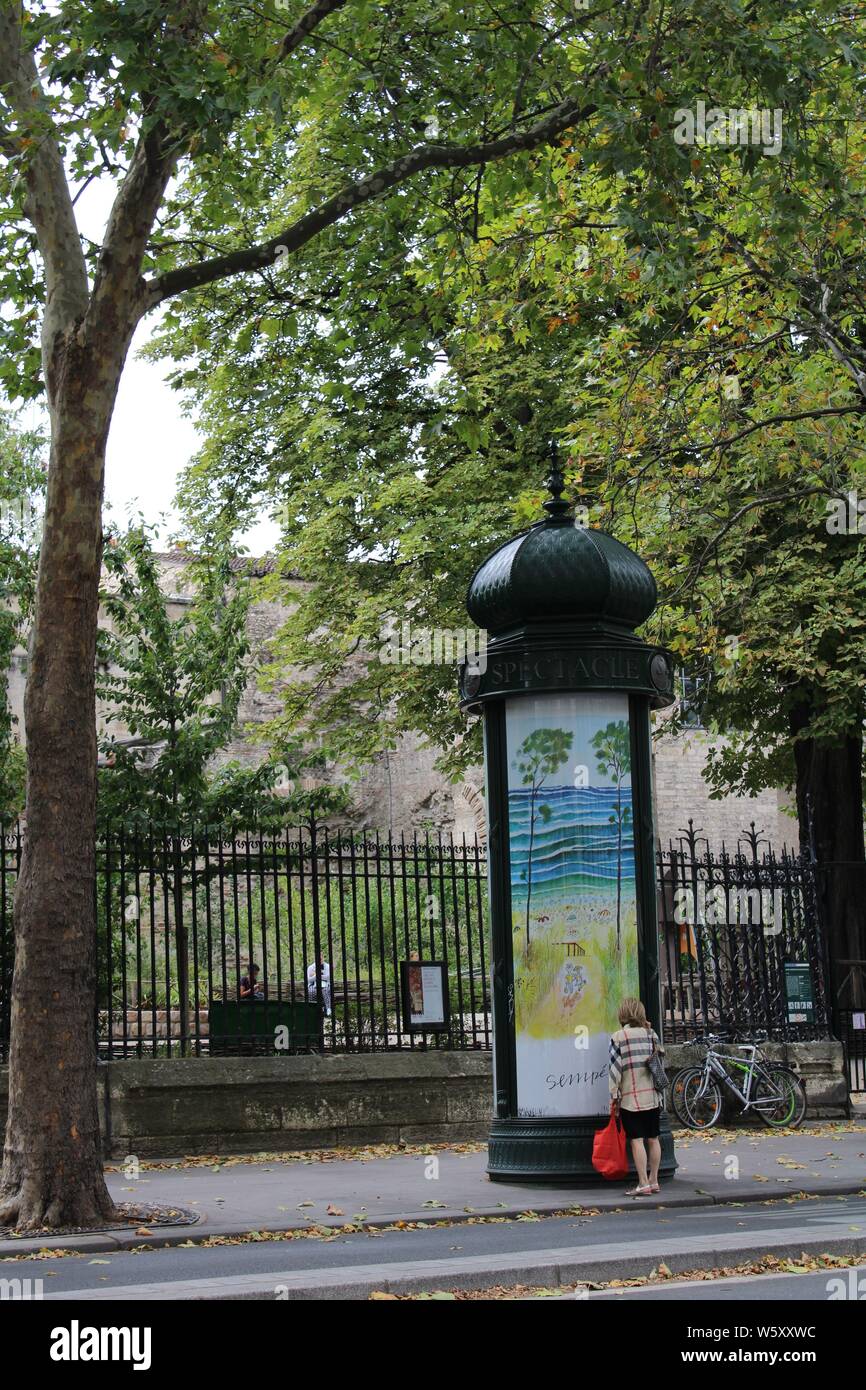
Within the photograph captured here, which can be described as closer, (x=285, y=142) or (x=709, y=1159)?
(x=709, y=1159)

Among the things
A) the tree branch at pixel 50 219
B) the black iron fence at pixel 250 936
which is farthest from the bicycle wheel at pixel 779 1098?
the tree branch at pixel 50 219

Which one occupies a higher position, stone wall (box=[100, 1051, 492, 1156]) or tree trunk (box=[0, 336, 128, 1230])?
tree trunk (box=[0, 336, 128, 1230])

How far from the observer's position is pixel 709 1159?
14375 millimetres

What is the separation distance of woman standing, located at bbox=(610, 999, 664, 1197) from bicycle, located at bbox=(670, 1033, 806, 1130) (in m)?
5.30

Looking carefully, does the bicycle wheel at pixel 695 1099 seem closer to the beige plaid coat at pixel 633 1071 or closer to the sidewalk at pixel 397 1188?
the sidewalk at pixel 397 1188

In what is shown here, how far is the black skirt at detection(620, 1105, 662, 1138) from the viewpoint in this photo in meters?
11.8

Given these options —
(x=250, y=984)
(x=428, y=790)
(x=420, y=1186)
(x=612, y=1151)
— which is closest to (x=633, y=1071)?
(x=612, y=1151)

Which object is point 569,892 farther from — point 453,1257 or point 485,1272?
point 485,1272

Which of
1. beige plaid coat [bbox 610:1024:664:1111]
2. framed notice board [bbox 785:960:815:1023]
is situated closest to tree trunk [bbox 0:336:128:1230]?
beige plaid coat [bbox 610:1024:664:1111]

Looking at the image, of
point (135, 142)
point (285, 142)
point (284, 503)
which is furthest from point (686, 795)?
point (135, 142)

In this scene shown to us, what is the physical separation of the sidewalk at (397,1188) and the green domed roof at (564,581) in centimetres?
423

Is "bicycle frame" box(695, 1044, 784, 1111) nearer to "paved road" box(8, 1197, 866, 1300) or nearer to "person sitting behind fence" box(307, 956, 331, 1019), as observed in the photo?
"person sitting behind fence" box(307, 956, 331, 1019)

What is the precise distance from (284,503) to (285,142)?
552 cm
